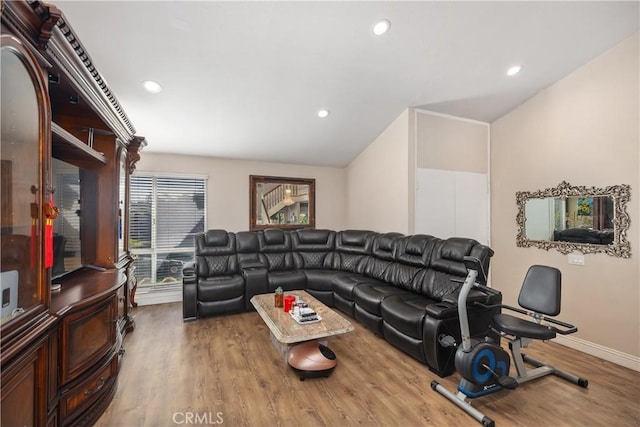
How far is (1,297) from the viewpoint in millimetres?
1139

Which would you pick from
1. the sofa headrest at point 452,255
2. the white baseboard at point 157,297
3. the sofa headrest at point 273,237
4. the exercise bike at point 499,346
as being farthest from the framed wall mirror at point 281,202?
the exercise bike at point 499,346

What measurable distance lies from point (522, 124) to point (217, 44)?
12.8 ft

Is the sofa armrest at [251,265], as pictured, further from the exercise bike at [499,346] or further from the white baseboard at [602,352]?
the white baseboard at [602,352]

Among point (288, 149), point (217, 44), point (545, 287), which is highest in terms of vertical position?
point (217, 44)

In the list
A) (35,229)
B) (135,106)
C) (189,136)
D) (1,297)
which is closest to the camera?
(1,297)

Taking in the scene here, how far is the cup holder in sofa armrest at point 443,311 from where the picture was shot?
7.81ft

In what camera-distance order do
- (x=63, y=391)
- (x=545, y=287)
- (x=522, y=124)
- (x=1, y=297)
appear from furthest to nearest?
(x=522, y=124), (x=545, y=287), (x=63, y=391), (x=1, y=297)

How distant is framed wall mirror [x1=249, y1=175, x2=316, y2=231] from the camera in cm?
512

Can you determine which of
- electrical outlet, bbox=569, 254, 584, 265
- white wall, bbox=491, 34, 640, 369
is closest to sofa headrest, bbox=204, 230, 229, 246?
white wall, bbox=491, 34, 640, 369

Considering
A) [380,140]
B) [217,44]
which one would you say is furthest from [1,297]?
[380,140]

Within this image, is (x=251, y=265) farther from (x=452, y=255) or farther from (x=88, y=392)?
(x=452, y=255)

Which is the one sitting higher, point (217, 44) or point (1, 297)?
point (217, 44)

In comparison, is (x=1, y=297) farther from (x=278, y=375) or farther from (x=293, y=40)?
(x=293, y=40)

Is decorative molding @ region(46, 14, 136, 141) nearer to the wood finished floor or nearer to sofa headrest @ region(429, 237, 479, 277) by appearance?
the wood finished floor
